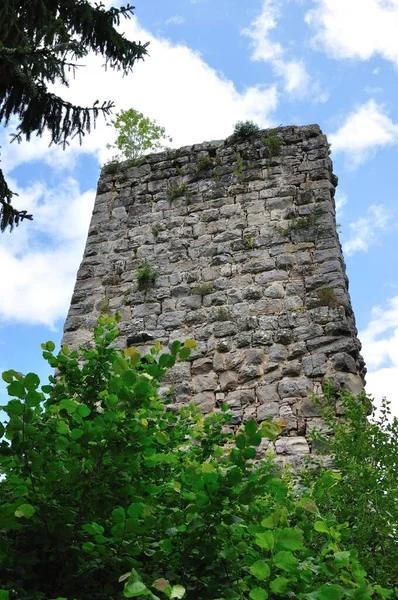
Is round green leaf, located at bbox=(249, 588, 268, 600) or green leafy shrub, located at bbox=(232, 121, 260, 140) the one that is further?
green leafy shrub, located at bbox=(232, 121, 260, 140)

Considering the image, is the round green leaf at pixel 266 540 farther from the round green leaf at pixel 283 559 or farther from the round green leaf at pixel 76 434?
the round green leaf at pixel 76 434

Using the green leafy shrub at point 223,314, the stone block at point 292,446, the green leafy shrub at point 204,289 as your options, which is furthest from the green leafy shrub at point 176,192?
the stone block at point 292,446

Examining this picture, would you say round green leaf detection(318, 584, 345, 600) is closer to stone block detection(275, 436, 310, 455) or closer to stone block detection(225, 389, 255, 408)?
stone block detection(275, 436, 310, 455)

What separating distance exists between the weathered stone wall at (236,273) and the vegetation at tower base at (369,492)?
152cm

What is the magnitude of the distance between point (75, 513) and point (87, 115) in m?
6.29

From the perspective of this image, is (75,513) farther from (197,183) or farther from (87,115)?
(87,115)

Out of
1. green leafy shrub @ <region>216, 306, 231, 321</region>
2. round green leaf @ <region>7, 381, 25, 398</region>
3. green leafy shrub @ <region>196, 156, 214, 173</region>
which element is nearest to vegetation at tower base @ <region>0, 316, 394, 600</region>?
round green leaf @ <region>7, 381, 25, 398</region>

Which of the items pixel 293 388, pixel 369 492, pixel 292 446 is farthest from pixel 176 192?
pixel 369 492

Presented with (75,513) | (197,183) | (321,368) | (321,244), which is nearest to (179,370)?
(321,368)

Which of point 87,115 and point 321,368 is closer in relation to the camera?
point 321,368

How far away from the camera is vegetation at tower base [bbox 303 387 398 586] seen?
2578 mm

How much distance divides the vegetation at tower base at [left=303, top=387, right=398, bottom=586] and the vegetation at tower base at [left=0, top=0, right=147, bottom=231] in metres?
4.40

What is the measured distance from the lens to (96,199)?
6703 mm

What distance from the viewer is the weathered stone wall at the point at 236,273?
4859mm
